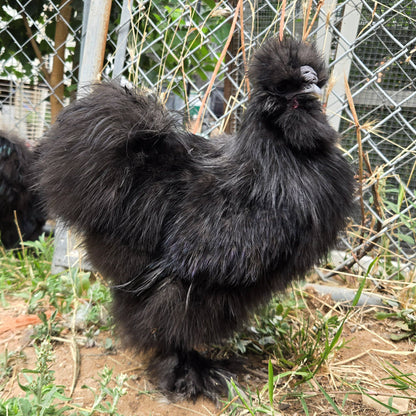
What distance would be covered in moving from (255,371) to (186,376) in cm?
32

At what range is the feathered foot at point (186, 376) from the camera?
1627mm

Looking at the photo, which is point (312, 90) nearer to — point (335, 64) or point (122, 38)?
point (335, 64)

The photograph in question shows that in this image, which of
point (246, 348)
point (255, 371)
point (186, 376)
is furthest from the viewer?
point (246, 348)

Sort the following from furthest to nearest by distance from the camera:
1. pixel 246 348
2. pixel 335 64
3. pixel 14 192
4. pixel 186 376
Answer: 1. pixel 14 192
2. pixel 335 64
3. pixel 246 348
4. pixel 186 376

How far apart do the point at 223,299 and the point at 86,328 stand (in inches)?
34.7

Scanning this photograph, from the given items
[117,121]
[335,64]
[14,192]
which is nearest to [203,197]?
[117,121]

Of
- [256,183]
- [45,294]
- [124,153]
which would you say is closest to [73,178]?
[124,153]

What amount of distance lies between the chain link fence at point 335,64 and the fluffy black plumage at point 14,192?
0.96 feet

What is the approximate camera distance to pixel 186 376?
1647 mm

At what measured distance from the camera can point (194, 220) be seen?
4.68ft

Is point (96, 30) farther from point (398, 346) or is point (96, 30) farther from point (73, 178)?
point (398, 346)

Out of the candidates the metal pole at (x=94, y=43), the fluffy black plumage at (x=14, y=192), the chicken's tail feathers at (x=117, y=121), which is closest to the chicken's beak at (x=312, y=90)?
the chicken's tail feathers at (x=117, y=121)

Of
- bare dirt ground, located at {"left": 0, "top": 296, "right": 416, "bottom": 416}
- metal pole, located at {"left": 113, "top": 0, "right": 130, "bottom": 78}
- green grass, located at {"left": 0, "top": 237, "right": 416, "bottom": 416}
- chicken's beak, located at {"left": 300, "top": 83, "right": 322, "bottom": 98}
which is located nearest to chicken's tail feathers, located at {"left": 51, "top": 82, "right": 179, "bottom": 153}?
chicken's beak, located at {"left": 300, "top": 83, "right": 322, "bottom": 98}

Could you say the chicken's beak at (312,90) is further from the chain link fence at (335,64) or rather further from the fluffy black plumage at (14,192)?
the fluffy black plumage at (14,192)
